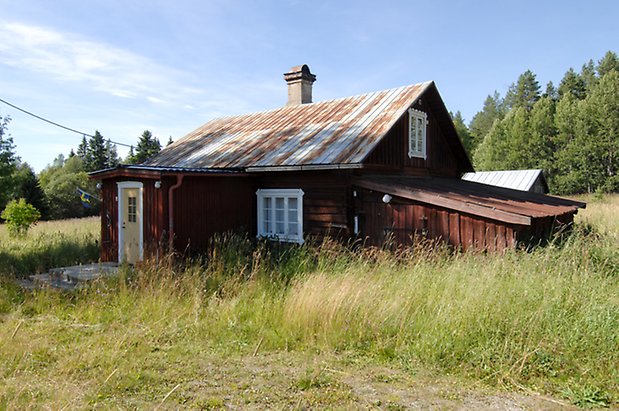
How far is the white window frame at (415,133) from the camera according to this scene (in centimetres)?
1290

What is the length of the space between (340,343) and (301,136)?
8.37m

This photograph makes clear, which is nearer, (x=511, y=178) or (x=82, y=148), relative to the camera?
(x=511, y=178)

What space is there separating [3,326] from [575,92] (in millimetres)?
69042

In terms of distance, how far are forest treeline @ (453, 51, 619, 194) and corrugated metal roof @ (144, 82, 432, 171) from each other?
39.3 metres

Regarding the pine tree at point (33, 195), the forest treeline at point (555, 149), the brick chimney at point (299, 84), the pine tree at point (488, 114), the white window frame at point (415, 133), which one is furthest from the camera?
the pine tree at point (488, 114)

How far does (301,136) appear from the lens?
1271 centimetres

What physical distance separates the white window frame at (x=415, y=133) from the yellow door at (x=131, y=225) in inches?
309

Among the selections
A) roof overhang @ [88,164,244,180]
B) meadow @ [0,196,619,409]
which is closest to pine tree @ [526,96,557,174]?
roof overhang @ [88,164,244,180]

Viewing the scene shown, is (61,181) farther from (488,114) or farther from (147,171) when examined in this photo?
(488,114)

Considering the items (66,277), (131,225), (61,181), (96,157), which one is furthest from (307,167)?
(96,157)

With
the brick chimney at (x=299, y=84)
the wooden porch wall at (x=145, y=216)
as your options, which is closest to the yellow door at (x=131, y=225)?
the wooden porch wall at (x=145, y=216)

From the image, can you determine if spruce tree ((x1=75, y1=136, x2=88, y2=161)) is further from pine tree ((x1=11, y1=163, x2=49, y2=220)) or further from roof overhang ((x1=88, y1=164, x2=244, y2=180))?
roof overhang ((x1=88, y1=164, x2=244, y2=180))

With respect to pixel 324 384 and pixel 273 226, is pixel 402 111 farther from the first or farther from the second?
pixel 324 384

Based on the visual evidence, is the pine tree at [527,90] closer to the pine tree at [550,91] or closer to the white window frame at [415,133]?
the pine tree at [550,91]
